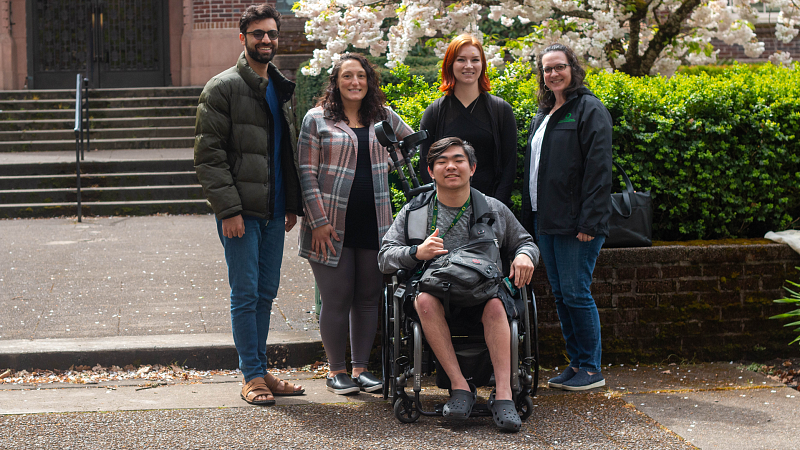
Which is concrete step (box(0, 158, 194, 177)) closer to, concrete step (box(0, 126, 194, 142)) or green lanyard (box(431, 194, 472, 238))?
concrete step (box(0, 126, 194, 142))

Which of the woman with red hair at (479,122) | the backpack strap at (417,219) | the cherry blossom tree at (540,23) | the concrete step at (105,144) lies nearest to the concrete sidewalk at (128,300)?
the backpack strap at (417,219)

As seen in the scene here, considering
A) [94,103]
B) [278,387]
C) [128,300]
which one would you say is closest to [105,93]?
[94,103]

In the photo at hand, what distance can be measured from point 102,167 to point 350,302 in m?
8.25

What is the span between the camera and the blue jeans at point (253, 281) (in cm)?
429

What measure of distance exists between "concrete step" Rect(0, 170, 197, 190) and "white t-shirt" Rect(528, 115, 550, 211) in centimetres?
758

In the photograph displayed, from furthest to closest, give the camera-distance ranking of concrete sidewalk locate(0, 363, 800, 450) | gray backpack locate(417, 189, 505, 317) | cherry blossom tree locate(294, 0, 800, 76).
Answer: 1. cherry blossom tree locate(294, 0, 800, 76)
2. gray backpack locate(417, 189, 505, 317)
3. concrete sidewalk locate(0, 363, 800, 450)

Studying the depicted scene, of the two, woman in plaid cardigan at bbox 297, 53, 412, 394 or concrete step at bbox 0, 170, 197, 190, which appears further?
concrete step at bbox 0, 170, 197, 190

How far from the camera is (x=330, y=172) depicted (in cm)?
447

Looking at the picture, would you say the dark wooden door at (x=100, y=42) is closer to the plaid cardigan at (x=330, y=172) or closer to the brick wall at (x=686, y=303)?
the plaid cardigan at (x=330, y=172)

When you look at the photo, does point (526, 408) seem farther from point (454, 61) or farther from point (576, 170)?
point (454, 61)

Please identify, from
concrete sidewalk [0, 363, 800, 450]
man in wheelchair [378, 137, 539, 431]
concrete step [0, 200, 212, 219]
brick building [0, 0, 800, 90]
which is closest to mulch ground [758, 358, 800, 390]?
concrete sidewalk [0, 363, 800, 450]

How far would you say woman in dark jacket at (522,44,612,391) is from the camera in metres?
4.41

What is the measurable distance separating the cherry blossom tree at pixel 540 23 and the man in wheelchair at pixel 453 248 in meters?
3.07

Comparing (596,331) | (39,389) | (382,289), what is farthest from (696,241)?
(39,389)
